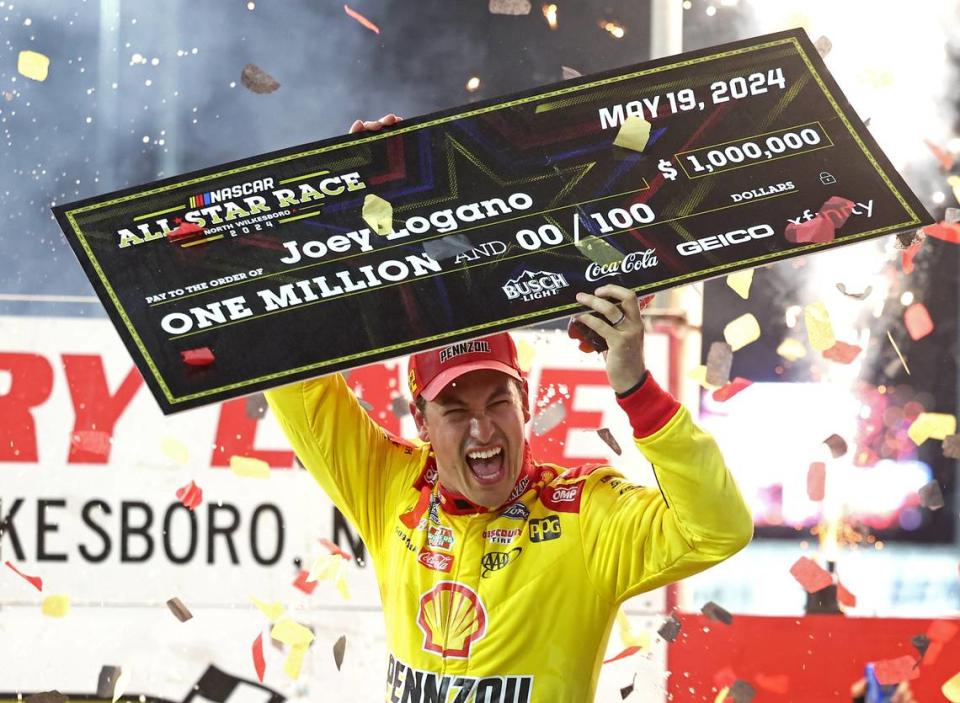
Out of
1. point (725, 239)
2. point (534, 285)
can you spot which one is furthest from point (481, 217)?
point (725, 239)

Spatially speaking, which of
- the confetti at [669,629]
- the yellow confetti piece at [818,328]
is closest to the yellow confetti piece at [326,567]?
the confetti at [669,629]

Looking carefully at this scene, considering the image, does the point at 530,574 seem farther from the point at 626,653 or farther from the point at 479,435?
the point at 626,653

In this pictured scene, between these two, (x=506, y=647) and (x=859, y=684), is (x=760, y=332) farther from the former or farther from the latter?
(x=506, y=647)

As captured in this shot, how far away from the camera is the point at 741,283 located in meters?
3.72

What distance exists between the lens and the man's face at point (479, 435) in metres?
2.33

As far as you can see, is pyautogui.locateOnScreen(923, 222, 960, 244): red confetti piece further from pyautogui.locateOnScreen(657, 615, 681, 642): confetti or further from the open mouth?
the open mouth

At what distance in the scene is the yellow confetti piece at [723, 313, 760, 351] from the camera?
12.1 feet

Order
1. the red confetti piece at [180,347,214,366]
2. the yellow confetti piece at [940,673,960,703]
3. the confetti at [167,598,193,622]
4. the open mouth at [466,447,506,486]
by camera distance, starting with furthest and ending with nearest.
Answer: the yellow confetti piece at [940,673,960,703] → the confetti at [167,598,193,622] → the open mouth at [466,447,506,486] → the red confetti piece at [180,347,214,366]

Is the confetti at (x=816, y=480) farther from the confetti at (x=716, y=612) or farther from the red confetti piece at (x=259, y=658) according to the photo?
the red confetti piece at (x=259, y=658)

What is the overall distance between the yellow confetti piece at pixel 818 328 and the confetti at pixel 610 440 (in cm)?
73

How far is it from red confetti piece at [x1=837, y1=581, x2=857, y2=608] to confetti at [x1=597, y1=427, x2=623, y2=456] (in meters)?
0.83

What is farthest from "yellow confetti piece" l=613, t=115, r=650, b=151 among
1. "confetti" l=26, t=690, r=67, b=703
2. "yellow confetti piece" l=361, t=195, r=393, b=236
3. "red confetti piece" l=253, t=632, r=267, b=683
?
"confetti" l=26, t=690, r=67, b=703

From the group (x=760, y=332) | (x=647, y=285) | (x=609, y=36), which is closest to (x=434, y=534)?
(x=647, y=285)

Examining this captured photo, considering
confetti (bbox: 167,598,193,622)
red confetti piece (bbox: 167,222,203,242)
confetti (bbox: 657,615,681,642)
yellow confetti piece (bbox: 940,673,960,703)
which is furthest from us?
yellow confetti piece (bbox: 940,673,960,703)
